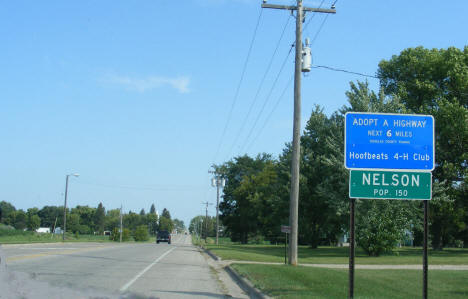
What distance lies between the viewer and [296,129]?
19172 mm

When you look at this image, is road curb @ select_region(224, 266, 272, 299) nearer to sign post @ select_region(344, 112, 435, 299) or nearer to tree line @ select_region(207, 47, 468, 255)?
sign post @ select_region(344, 112, 435, 299)

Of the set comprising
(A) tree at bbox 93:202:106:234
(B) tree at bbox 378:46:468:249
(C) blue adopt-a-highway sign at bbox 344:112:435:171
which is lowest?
(A) tree at bbox 93:202:106:234

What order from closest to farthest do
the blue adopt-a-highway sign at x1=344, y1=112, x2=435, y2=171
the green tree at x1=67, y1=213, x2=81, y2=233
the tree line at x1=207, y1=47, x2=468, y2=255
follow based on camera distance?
the blue adopt-a-highway sign at x1=344, y1=112, x2=435, y2=171 < the tree line at x1=207, y1=47, x2=468, y2=255 < the green tree at x1=67, y1=213, x2=81, y2=233

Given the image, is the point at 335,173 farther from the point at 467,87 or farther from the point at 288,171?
the point at 467,87

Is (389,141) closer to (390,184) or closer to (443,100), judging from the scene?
(390,184)

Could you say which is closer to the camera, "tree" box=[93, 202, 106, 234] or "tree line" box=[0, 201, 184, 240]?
"tree line" box=[0, 201, 184, 240]

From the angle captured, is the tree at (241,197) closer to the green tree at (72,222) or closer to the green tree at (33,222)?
the green tree at (33,222)

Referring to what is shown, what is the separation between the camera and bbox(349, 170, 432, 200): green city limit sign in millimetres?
9898

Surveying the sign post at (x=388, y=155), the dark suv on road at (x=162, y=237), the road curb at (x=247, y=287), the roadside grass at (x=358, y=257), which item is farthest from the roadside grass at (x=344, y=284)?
the dark suv on road at (x=162, y=237)

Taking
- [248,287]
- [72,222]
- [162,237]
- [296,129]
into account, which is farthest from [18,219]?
[248,287]

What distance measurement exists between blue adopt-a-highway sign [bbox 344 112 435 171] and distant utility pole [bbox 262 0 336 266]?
854 cm

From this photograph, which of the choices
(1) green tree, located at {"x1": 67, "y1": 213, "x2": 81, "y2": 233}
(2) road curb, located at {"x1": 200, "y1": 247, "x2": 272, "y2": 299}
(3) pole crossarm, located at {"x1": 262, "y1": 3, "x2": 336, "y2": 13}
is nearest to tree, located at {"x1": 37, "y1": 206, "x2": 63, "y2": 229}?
(1) green tree, located at {"x1": 67, "y1": 213, "x2": 81, "y2": 233}

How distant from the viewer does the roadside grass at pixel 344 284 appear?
11.2 m

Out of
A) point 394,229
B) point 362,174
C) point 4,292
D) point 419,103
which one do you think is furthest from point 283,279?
point 419,103
